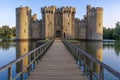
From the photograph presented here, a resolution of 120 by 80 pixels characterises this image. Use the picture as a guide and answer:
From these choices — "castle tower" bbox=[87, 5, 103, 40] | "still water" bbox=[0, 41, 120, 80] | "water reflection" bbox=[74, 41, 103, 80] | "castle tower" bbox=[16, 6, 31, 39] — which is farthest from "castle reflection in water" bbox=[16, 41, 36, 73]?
"castle tower" bbox=[87, 5, 103, 40]

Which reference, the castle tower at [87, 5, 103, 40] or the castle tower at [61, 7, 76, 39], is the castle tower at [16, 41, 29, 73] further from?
the castle tower at [87, 5, 103, 40]

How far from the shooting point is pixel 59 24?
205ft

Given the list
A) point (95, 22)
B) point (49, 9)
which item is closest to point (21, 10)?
point (49, 9)

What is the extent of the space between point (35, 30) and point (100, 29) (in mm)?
17478

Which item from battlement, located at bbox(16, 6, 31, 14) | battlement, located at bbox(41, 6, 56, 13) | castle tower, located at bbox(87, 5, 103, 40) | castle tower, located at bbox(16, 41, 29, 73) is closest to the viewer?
castle tower, located at bbox(16, 41, 29, 73)

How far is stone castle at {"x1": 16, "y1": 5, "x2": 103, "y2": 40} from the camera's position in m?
60.0

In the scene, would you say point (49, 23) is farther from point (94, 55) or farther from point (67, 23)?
point (94, 55)

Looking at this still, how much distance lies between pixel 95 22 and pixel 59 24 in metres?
9.63

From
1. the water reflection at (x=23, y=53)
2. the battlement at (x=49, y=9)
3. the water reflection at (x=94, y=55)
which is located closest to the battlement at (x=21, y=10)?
the battlement at (x=49, y=9)

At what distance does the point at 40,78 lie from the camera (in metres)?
6.97

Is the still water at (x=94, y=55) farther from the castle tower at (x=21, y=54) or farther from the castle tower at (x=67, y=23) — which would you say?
the castle tower at (x=67, y=23)

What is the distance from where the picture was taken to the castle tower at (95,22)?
59.7 m

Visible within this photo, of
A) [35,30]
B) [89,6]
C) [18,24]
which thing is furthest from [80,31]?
[18,24]

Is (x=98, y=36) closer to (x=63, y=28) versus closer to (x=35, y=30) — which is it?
(x=63, y=28)
